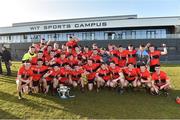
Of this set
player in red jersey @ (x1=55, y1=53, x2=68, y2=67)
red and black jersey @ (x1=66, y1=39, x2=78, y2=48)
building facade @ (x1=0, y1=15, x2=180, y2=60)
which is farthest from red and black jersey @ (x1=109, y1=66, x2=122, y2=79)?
building facade @ (x1=0, y1=15, x2=180, y2=60)

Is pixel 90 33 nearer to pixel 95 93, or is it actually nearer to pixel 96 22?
pixel 96 22

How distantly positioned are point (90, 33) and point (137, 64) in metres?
36.4

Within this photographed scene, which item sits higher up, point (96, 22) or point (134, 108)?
point (96, 22)

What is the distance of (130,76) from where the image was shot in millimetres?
12148

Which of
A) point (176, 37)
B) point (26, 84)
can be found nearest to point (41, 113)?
point (26, 84)

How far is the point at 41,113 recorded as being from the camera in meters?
9.62

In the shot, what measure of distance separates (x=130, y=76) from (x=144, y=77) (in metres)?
0.59

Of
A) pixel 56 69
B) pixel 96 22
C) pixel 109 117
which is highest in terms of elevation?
pixel 96 22

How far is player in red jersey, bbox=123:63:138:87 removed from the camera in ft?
39.8

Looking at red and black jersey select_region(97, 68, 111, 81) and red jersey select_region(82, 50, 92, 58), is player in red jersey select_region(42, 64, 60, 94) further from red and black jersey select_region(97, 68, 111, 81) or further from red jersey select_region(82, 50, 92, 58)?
red jersey select_region(82, 50, 92, 58)

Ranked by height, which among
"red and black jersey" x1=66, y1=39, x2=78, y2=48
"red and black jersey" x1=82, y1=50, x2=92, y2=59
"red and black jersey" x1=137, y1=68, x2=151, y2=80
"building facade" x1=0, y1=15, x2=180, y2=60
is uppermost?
"building facade" x1=0, y1=15, x2=180, y2=60

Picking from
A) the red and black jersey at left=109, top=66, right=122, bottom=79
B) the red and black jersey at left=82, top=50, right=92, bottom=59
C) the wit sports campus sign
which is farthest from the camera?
the wit sports campus sign

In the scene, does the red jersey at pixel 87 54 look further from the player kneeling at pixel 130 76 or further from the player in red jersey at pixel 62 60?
the player kneeling at pixel 130 76

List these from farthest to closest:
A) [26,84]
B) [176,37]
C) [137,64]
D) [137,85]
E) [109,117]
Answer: [176,37] < [137,64] < [137,85] < [26,84] < [109,117]
